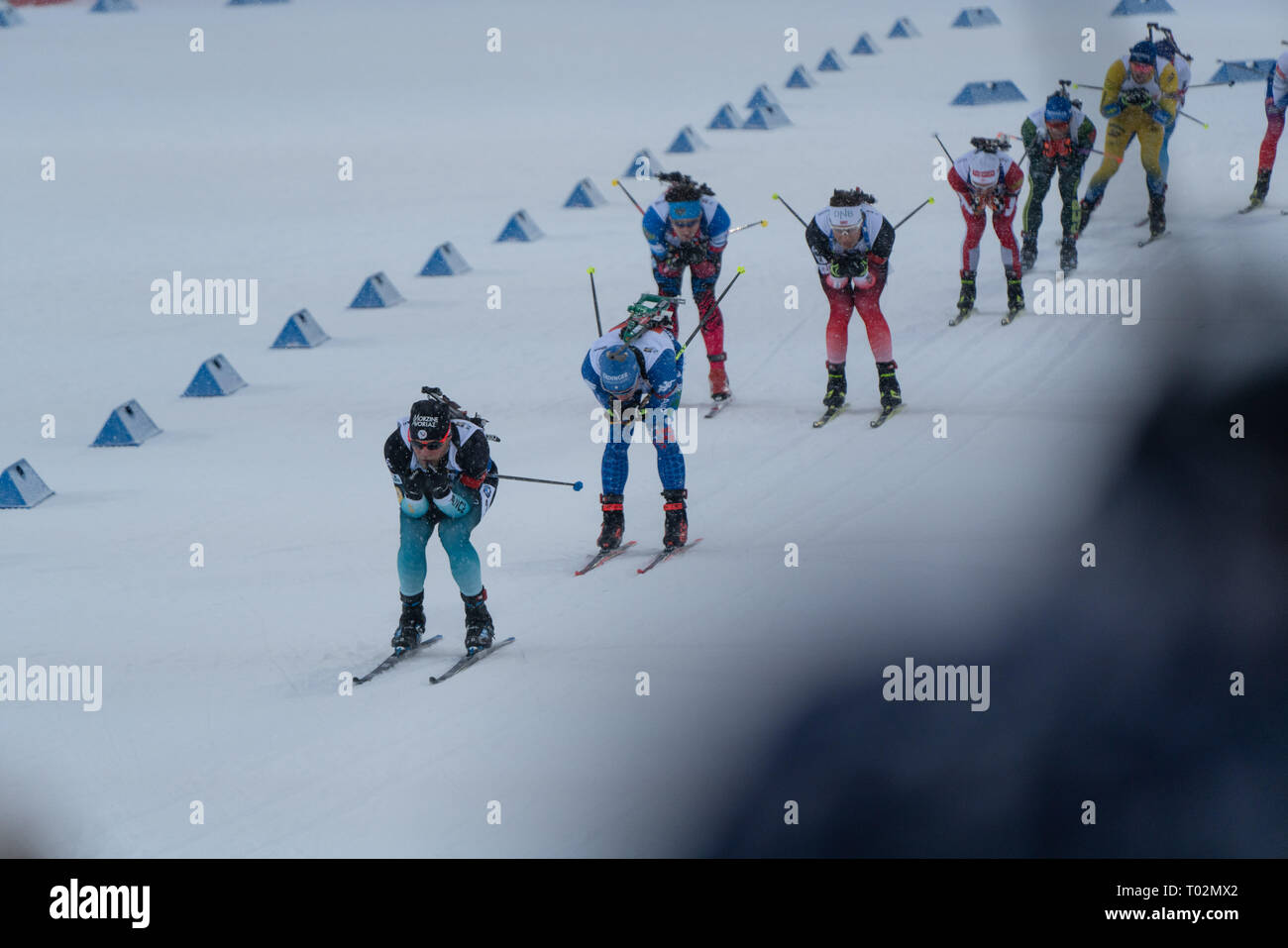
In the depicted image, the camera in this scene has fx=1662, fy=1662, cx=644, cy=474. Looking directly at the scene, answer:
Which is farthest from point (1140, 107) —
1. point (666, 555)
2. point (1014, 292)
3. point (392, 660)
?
point (392, 660)

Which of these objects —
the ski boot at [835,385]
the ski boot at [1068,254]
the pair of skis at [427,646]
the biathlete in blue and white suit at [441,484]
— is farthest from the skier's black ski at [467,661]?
the ski boot at [1068,254]

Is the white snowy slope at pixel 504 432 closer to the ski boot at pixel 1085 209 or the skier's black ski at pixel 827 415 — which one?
the skier's black ski at pixel 827 415

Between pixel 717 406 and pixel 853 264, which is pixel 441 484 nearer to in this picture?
pixel 853 264

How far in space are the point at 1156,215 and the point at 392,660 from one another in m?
9.06

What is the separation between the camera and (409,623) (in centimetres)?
870

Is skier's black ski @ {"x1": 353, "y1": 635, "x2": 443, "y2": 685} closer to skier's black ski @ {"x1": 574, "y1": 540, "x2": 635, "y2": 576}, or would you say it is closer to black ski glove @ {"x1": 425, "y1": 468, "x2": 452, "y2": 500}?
black ski glove @ {"x1": 425, "y1": 468, "x2": 452, "y2": 500}

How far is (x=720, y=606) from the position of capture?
910 centimetres

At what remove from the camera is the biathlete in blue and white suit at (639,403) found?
9508mm

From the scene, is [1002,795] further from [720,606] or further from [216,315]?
[216,315]

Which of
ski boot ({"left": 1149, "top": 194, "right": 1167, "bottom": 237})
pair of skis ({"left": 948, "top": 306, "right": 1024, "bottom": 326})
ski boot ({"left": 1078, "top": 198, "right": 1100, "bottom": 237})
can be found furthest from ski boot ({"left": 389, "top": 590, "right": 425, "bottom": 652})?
ski boot ({"left": 1149, "top": 194, "right": 1167, "bottom": 237})

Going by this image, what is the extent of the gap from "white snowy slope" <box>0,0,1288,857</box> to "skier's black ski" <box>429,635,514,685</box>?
0.22 feet

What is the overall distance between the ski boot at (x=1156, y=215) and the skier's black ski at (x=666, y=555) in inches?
268

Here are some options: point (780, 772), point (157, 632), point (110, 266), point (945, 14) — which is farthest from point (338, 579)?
point (945, 14)

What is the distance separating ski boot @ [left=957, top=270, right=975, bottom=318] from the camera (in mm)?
13430
